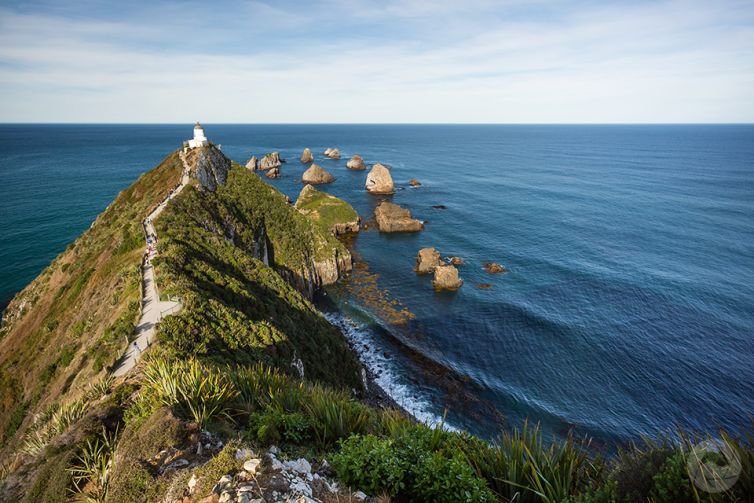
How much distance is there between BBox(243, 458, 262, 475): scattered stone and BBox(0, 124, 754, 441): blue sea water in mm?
6434

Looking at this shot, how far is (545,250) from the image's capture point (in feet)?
192

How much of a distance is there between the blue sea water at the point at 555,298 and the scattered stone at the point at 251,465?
6434 mm

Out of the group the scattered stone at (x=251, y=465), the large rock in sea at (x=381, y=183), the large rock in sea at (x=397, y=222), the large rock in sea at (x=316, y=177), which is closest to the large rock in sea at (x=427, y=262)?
the large rock in sea at (x=397, y=222)

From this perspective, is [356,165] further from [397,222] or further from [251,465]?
[251,465]

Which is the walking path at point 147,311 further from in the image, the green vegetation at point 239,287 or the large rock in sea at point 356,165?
the large rock in sea at point 356,165

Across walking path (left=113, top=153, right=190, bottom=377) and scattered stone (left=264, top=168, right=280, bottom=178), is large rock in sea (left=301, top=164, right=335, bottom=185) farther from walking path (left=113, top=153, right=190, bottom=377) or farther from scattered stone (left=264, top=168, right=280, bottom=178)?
walking path (left=113, top=153, right=190, bottom=377)

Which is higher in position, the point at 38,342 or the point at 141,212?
the point at 141,212

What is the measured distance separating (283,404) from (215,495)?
361 centimetres

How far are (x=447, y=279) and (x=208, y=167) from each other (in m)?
33.6

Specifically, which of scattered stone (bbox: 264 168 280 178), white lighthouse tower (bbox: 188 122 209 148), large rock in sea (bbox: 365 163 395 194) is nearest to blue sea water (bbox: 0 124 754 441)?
large rock in sea (bbox: 365 163 395 194)

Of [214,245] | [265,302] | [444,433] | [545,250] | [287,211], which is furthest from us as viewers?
[545,250]

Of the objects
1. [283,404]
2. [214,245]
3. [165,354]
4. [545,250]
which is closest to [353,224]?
[545,250]

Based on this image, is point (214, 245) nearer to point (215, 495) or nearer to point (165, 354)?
point (165, 354)

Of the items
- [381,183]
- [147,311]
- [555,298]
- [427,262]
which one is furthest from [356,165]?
[147,311]
